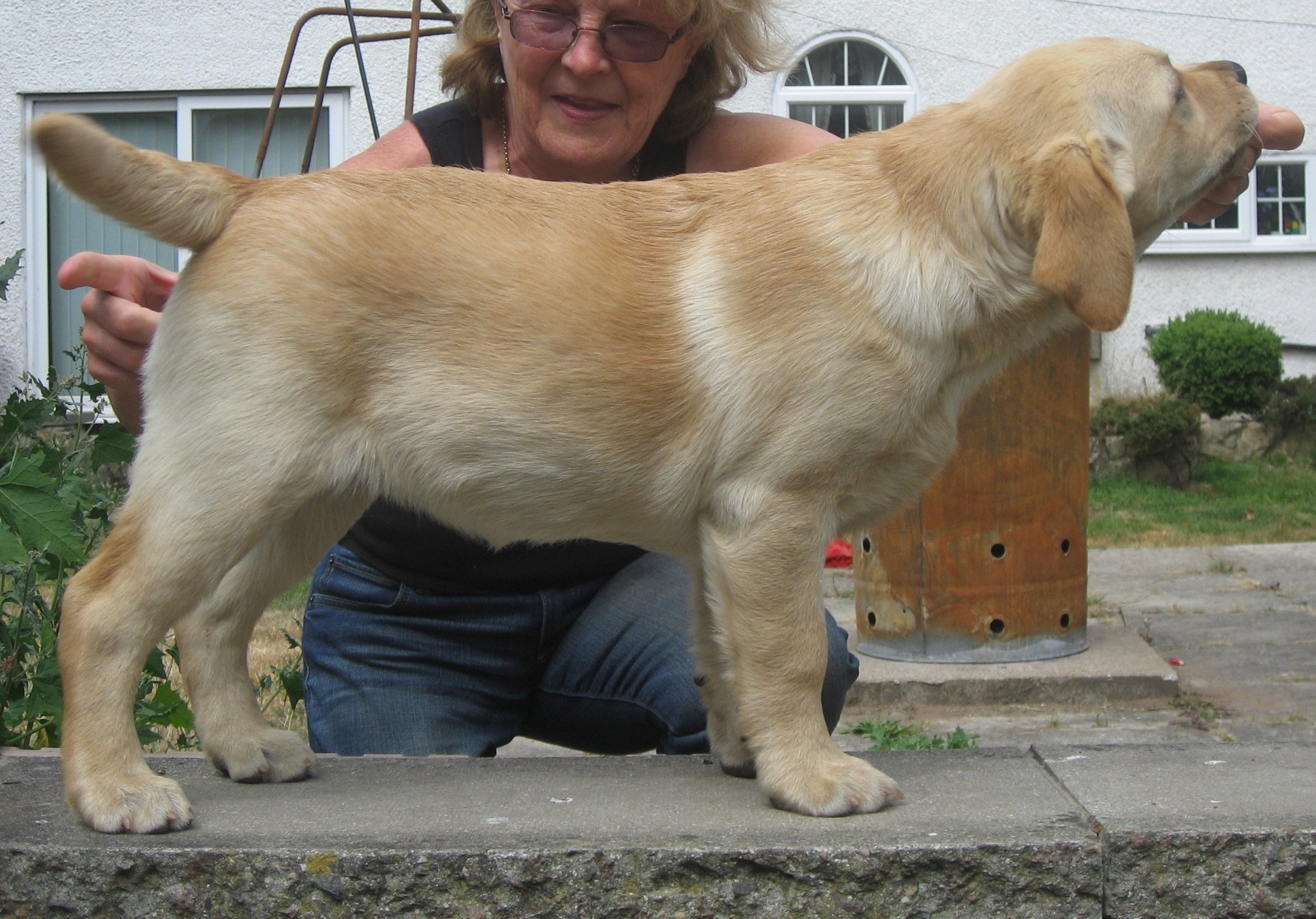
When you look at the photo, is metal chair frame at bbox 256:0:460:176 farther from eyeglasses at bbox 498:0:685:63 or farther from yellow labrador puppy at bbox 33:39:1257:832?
yellow labrador puppy at bbox 33:39:1257:832

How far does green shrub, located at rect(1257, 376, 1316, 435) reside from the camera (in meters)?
11.2

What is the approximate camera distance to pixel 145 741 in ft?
11.0

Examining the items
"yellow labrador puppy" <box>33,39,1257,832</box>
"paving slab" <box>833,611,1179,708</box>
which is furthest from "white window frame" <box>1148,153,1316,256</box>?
"yellow labrador puppy" <box>33,39,1257,832</box>

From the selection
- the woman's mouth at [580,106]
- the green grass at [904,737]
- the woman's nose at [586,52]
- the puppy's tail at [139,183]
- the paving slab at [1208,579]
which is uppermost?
the woman's nose at [586,52]

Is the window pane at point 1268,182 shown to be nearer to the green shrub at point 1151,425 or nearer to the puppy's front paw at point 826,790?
the green shrub at point 1151,425

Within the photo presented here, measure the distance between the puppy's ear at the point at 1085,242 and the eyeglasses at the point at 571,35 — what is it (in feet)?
3.97

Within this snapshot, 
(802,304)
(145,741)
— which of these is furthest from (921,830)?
(145,741)

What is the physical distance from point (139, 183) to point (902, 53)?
33.1 ft

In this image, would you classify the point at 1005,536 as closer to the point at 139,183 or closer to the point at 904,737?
the point at 904,737

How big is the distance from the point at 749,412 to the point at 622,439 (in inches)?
9.2

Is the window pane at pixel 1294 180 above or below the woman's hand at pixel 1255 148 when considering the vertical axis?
above

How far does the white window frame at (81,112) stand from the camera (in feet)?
35.2

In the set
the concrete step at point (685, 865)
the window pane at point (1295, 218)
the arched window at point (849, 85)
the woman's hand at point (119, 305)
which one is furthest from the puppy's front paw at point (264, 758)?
the window pane at point (1295, 218)

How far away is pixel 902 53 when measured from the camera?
11.5m
